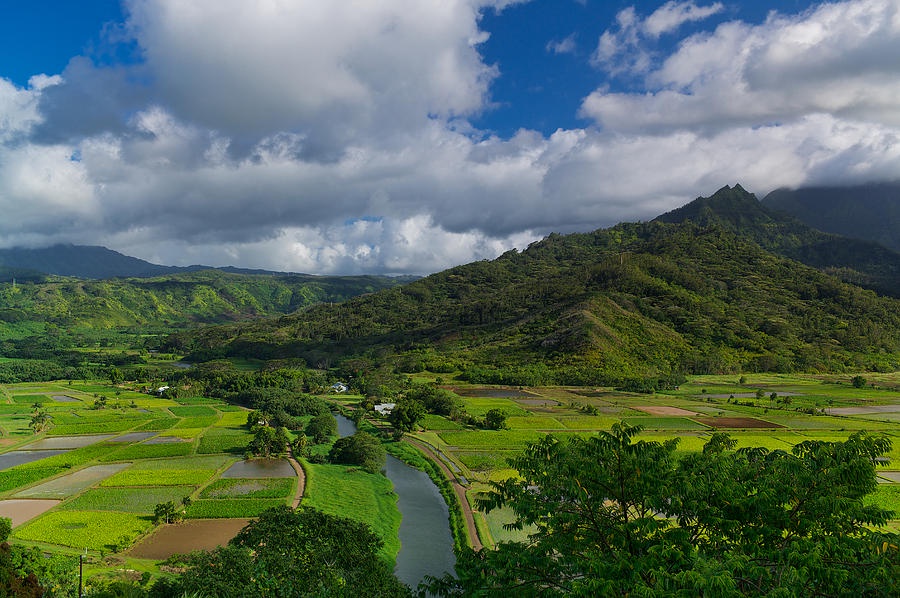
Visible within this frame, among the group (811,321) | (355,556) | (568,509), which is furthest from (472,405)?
(811,321)

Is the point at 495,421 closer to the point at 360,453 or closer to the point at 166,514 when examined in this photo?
the point at 360,453

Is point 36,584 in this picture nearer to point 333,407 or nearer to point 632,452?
point 632,452

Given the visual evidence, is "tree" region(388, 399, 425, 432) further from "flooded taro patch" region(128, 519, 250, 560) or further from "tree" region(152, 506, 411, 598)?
"tree" region(152, 506, 411, 598)

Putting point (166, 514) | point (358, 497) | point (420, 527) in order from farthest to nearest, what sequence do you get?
point (358, 497) < point (420, 527) < point (166, 514)

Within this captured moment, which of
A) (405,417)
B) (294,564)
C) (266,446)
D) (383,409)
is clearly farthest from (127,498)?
(383,409)

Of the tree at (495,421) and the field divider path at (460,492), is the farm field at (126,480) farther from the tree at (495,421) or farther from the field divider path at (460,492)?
the tree at (495,421)
